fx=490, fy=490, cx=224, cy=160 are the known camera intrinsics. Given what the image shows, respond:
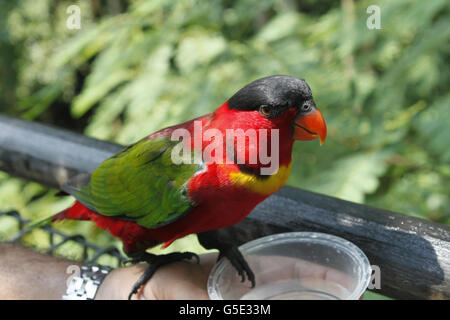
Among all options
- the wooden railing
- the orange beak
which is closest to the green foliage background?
the wooden railing

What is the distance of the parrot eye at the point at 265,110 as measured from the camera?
851 mm

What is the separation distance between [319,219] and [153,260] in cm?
41

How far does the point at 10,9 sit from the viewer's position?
3.07 m

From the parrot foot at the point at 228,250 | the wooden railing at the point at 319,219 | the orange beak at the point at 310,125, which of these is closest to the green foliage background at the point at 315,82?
the wooden railing at the point at 319,219

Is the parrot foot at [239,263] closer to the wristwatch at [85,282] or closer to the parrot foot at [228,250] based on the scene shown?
the parrot foot at [228,250]

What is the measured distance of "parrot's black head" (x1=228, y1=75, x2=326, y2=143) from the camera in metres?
0.84

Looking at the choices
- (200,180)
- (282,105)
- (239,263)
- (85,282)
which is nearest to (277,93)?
(282,105)

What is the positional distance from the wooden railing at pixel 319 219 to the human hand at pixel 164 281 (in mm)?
109

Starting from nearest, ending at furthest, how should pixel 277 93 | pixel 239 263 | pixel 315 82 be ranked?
pixel 277 93
pixel 239 263
pixel 315 82

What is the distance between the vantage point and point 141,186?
1.05 meters

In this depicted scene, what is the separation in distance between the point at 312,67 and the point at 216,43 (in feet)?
1.22

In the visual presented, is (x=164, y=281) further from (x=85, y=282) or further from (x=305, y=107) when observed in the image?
(x=305, y=107)

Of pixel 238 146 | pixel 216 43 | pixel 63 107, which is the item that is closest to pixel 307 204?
pixel 238 146
